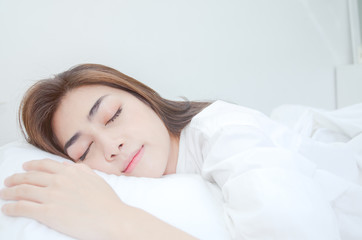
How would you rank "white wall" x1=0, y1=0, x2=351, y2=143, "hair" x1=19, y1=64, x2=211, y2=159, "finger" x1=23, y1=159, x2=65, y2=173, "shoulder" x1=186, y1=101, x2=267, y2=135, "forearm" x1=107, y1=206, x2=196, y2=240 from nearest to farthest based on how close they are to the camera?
1. "forearm" x1=107, y1=206, x2=196, y2=240
2. "finger" x1=23, y1=159, x2=65, y2=173
3. "shoulder" x1=186, y1=101, x2=267, y2=135
4. "hair" x1=19, y1=64, x2=211, y2=159
5. "white wall" x1=0, y1=0, x2=351, y2=143

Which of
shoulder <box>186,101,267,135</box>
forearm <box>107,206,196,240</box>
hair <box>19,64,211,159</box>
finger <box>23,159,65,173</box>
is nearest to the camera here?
forearm <box>107,206,196,240</box>

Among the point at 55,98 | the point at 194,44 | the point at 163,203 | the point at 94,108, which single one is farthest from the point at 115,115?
the point at 194,44

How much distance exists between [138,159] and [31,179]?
0.29 metres

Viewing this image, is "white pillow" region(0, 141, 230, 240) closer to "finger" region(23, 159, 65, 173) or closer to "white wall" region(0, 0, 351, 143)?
"finger" region(23, 159, 65, 173)

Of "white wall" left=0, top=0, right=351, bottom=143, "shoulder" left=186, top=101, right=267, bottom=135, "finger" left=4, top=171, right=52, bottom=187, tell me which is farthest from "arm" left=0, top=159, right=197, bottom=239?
"white wall" left=0, top=0, right=351, bottom=143

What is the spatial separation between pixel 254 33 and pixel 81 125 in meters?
1.21

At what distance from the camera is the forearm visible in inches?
20.0

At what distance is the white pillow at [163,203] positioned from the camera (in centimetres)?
51

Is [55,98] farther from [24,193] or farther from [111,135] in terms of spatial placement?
[24,193]

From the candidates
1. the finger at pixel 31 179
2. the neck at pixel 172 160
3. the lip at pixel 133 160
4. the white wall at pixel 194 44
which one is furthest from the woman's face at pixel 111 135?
the white wall at pixel 194 44

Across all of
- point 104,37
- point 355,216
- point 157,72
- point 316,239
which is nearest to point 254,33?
point 157,72

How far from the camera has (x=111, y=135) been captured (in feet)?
2.68

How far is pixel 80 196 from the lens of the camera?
552mm

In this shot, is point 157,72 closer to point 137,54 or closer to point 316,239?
point 137,54
